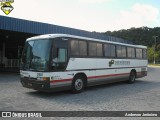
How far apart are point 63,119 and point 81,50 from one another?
5.94 meters

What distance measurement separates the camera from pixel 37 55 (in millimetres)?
11062

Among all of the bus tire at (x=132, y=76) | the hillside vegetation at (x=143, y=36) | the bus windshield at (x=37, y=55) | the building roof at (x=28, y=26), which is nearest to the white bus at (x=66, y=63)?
the bus windshield at (x=37, y=55)

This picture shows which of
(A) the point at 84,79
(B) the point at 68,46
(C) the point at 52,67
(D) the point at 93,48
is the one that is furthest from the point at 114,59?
(C) the point at 52,67

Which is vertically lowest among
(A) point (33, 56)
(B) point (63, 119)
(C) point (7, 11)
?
(B) point (63, 119)

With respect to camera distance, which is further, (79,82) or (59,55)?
(79,82)

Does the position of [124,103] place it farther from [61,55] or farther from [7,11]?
[7,11]

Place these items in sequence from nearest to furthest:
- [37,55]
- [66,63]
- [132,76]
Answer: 1. [37,55]
2. [66,63]
3. [132,76]

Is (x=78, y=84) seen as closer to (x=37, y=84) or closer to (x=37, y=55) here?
(x=37, y=84)

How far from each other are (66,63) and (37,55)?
136 centimetres

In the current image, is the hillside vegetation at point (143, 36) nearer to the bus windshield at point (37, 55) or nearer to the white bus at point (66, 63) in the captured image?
the white bus at point (66, 63)

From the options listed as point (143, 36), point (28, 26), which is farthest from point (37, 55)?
point (143, 36)

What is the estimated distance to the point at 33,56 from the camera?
11250mm

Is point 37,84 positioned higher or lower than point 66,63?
lower

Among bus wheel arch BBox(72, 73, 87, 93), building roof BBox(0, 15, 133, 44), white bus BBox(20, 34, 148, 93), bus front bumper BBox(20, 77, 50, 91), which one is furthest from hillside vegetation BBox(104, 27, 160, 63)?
bus front bumper BBox(20, 77, 50, 91)
